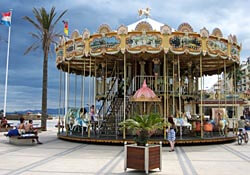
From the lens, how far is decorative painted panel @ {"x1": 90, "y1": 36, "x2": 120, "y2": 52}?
1517 centimetres

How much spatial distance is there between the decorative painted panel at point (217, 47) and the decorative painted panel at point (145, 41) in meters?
2.91

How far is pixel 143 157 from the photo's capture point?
26.6 ft

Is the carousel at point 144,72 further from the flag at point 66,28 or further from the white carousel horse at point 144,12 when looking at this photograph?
the flag at point 66,28

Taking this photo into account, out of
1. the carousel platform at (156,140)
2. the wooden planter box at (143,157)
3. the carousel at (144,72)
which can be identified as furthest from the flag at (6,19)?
the wooden planter box at (143,157)

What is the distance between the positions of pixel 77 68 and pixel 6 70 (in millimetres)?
12531

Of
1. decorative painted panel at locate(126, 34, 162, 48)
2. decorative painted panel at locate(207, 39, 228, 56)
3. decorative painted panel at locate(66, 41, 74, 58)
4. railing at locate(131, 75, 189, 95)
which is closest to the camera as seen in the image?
decorative painted panel at locate(126, 34, 162, 48)

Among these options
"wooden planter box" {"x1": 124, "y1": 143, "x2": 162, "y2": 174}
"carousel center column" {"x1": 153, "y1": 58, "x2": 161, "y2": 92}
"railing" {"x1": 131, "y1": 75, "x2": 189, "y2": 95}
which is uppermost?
"carousel center column" {"x1": 153, "y1": 58, "x2": 161, "y2": 92}

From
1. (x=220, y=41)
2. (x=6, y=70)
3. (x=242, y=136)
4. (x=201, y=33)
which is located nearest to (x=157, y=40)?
(x=201, y=33)

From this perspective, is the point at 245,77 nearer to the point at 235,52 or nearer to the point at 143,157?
the point at 235,52

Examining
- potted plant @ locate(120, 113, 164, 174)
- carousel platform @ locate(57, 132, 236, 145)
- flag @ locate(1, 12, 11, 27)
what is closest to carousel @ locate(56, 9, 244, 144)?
carousel platform @ locate(57, 132, 236, 145)

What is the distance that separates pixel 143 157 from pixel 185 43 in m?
8.69

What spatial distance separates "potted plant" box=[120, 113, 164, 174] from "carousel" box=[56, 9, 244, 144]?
6024 millimetres

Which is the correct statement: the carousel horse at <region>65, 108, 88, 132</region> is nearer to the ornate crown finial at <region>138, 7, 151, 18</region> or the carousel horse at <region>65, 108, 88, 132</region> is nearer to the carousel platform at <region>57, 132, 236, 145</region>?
the carousel platform at <region>57, 132, 236, 145</region>

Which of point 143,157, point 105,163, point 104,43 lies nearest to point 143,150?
point 143,157
